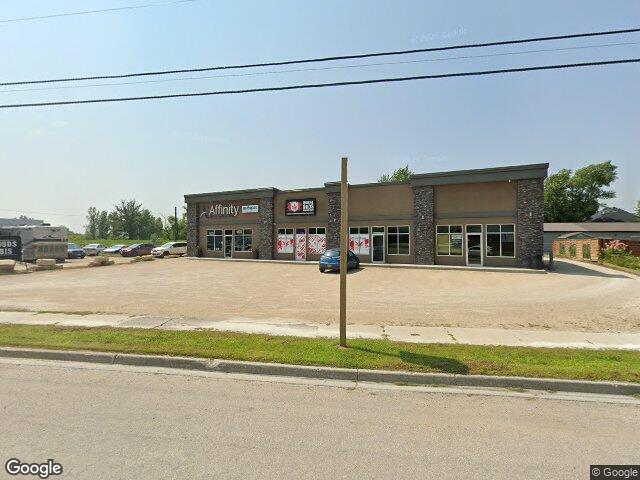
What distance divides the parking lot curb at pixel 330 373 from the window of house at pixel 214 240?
27.6 metres

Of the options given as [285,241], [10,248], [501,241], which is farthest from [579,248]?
[10,248]

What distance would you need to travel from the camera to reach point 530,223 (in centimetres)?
2228

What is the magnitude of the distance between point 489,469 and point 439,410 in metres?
1.29

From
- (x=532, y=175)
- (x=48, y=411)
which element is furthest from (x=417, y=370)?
(x=532, y=175)

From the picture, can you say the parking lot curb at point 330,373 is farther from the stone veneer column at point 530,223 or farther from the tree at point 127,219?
the tree at point 127,219

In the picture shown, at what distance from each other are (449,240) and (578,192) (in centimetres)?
5585

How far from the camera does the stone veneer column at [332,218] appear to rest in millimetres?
28234

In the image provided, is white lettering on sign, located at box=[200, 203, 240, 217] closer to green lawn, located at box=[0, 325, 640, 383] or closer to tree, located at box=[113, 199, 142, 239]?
green lawn, located at box=[0, 325, 640, 383]

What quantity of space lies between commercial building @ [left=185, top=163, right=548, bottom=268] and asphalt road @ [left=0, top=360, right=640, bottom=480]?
20545 mm

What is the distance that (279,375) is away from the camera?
5.73 meters

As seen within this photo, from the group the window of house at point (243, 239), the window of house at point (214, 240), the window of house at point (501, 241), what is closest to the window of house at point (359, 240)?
the window of house at point (501, 241)

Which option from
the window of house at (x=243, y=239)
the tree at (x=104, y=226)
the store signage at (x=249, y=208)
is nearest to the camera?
the store signage at (x=249, y=208)

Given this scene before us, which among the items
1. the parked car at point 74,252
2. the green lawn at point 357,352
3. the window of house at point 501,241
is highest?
the window of house at point 501,241

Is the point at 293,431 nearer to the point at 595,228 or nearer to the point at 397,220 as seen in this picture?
the point at 397,220
